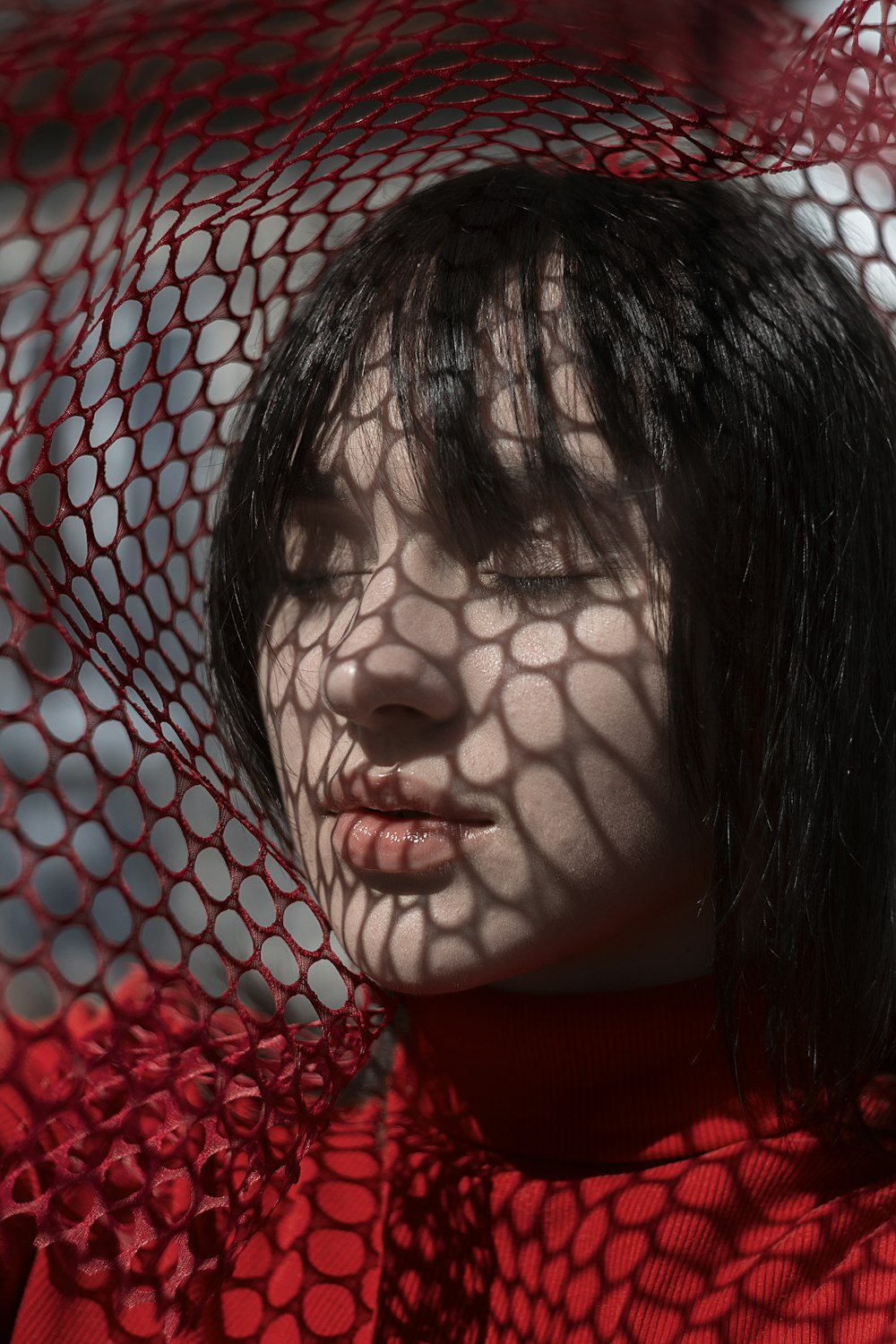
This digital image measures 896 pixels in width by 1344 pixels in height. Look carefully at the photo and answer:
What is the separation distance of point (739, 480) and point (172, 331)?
35cm

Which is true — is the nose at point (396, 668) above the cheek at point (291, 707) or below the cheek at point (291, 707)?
above

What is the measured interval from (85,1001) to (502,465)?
40 cm

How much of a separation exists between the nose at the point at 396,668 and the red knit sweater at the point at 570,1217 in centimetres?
21

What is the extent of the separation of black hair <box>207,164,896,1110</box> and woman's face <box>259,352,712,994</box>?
0.8 inches

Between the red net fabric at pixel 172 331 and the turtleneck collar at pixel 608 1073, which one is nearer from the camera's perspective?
the red net fabric at pixel 172 331

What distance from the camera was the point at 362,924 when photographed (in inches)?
25.1

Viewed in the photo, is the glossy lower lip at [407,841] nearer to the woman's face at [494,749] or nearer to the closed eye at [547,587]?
the woman's face at [494,749]

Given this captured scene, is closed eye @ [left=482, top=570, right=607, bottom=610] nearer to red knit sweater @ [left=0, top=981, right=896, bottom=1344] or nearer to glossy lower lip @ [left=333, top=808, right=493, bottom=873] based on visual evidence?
glossy lower lip @ [left=333, top=808, right=493, bottom=873]

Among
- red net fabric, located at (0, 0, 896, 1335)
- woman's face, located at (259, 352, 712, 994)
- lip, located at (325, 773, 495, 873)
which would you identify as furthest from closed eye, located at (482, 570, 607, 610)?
red net fabric, located at (0, 0, 896, 1335)

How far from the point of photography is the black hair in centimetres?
61

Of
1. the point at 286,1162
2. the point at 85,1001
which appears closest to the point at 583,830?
the point at 286,1162

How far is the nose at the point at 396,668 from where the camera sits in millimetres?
586

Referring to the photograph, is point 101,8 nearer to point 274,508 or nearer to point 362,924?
point 274,508

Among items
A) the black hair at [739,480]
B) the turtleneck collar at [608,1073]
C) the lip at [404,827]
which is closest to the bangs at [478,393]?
the black hair at [739,480]
